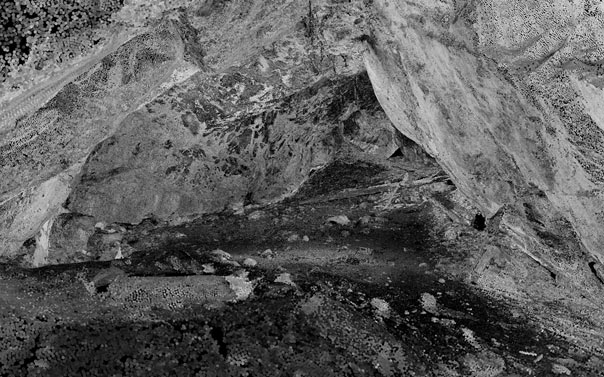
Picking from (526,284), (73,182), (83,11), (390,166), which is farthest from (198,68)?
(526,284)

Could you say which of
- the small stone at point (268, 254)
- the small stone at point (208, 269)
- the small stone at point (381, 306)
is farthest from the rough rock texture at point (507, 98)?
the small stone at point (208, 269)

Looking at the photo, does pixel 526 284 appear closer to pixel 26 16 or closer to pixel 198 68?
pixel 198 68

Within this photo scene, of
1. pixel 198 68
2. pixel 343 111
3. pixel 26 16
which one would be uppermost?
pixel 26 16

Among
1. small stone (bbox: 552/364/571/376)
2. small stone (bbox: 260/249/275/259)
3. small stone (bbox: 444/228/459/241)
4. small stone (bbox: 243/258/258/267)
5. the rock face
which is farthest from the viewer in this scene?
small stone (bbox: 444/228/459/241)

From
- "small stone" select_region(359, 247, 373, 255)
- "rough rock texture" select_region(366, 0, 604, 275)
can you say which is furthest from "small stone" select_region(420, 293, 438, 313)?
"rough rock texture" select_region(366, 0, 604, 275)

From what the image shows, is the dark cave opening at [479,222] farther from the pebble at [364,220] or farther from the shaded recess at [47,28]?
the shaded recess at [47,28]

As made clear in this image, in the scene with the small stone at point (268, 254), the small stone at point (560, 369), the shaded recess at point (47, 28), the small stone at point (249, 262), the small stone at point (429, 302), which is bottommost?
the small stone at point (560, 369)

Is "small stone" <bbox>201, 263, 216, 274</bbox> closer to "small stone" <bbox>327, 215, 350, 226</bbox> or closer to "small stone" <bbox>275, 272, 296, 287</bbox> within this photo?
"small stone" <bbox>275, 272, 296, 287</bbox>

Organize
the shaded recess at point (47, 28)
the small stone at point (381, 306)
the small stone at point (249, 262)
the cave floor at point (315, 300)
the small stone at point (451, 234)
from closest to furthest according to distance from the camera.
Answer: the shaded recess at point (47, 28), the cave floor at point (315, 300), the small stone at point (381, 306), the small stone at point (249, 262), the small stone at point (451, 234)

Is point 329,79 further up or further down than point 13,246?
further up
